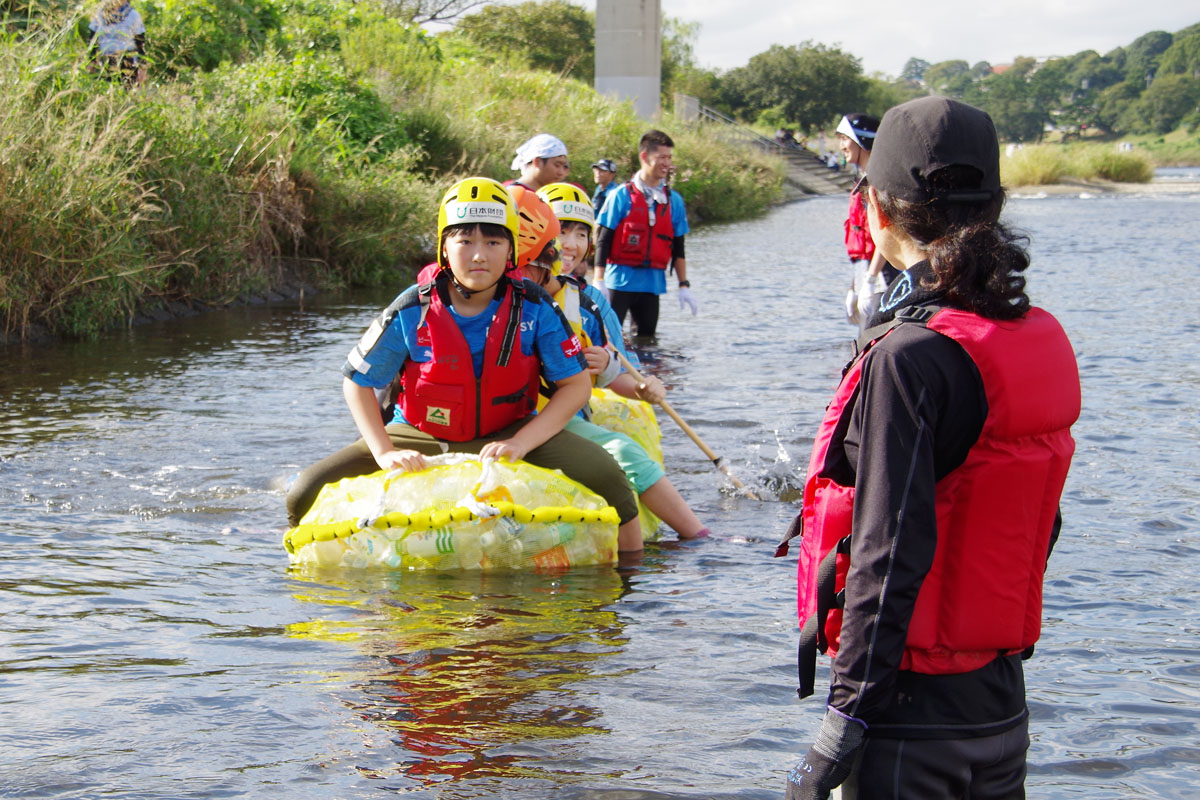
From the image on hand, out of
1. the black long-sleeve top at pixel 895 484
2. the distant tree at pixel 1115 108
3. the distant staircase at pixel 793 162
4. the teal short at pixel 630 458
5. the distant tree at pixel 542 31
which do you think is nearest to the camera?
the black long-sleeve top at pixel 895 484

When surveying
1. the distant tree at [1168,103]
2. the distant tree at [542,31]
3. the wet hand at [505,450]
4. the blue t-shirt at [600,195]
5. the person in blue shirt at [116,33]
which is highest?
the distant tree at [1168,103]

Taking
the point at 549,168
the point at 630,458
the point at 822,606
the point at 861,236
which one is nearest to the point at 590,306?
the point at 630,458

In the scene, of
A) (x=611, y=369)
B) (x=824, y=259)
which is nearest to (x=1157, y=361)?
(x=611, y=369)

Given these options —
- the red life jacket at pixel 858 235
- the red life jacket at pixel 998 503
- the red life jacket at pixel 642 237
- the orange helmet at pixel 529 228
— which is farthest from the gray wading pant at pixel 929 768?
the red life jacket at pixel 642 237

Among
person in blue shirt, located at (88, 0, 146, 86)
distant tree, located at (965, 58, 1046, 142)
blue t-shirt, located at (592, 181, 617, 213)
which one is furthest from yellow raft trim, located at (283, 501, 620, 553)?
distant tree, located at (965, 58, 1046, 142)

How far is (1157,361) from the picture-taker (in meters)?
11.6

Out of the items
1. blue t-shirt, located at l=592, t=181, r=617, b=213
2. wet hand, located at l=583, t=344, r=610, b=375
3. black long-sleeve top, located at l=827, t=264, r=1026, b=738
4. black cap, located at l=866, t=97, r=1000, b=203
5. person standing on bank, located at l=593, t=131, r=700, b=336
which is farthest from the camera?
blue t-shirt, located at l=592, t=181, r=617, b=213

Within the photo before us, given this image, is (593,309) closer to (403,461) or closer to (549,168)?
(403,461)

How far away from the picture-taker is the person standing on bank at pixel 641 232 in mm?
11242

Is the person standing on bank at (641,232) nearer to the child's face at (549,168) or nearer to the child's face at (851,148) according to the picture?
the child's face at (851,148)

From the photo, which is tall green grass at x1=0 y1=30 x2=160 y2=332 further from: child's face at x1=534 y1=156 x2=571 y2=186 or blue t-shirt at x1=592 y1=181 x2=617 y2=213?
child's face at x1=534 y1=156 x2=571 y2=186

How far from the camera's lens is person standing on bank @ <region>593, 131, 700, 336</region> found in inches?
443

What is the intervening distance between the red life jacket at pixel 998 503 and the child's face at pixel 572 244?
189 inches

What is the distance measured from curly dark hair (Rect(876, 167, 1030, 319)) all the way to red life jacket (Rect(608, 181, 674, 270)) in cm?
896
